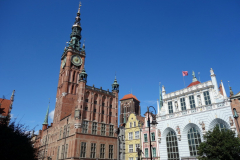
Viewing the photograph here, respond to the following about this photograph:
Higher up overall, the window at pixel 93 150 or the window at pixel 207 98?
the window at pixel 207 98

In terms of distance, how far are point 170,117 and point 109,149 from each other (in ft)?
58.8

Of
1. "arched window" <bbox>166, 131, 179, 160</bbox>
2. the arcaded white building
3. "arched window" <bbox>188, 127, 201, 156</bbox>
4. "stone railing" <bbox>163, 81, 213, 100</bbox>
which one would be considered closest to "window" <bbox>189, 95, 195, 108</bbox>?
the arcaded white building

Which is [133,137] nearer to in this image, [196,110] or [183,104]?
[183,104]

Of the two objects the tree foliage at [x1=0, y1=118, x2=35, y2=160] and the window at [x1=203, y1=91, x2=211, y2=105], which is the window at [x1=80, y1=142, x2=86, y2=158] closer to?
the tree foliage at [x1=0, y1=118, x2=35, y2=160]

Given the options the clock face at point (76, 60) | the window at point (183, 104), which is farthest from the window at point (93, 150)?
the clock face at point (76, 60)

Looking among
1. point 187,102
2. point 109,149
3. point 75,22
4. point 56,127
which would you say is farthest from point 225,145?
point 75,22

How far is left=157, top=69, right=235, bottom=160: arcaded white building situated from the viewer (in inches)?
1353

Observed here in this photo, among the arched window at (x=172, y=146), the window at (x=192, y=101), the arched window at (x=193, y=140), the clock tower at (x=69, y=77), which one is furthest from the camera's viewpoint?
the clock tower at (x=69, y=77)

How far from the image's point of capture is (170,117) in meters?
41.1

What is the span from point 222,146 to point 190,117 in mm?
11195

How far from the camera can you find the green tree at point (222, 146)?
26062 mm

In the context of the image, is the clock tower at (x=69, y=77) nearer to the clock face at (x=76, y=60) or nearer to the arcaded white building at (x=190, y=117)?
the clock face at (x=76, y=60)

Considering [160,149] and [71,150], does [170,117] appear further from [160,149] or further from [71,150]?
[71,150]

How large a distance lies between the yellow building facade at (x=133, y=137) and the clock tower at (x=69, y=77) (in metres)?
17.9
